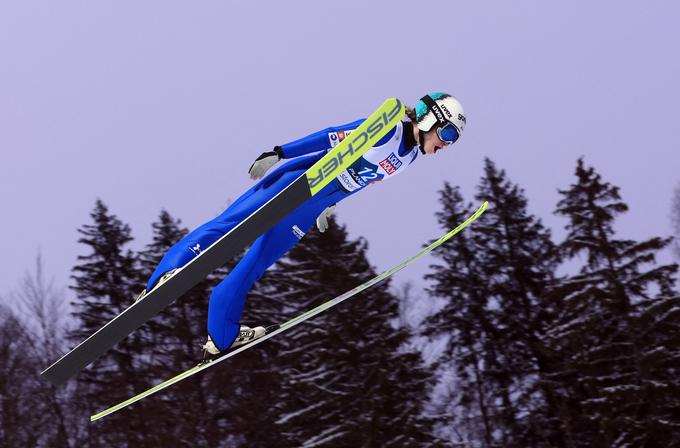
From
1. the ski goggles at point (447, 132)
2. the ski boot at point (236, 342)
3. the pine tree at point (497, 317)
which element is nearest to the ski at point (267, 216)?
the ski goggles at point (447, 132)

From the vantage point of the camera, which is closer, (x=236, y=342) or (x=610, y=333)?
(x=236, y=342)

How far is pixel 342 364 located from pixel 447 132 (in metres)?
16.0

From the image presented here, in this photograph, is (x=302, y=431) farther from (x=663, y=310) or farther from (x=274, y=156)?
(x=274, y=156)

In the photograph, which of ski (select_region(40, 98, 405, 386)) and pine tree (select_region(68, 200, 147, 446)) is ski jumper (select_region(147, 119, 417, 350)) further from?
pine tree (select_region(68, 200, 147, 446))

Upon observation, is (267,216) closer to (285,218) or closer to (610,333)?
(285,218)

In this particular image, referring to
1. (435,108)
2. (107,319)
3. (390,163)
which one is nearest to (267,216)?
(390,163)

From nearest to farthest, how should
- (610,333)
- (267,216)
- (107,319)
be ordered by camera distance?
(267,216)
(610,333)
(107,319)

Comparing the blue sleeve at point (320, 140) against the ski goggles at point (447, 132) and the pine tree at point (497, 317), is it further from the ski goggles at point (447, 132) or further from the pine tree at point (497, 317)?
the pine tree at point (497, 317)

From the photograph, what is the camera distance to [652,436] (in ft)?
56.9

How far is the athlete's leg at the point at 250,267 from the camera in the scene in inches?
188

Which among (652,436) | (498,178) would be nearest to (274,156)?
(652,436)

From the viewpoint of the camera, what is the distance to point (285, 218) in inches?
193

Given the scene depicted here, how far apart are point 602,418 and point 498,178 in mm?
11839

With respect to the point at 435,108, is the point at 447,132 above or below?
below
